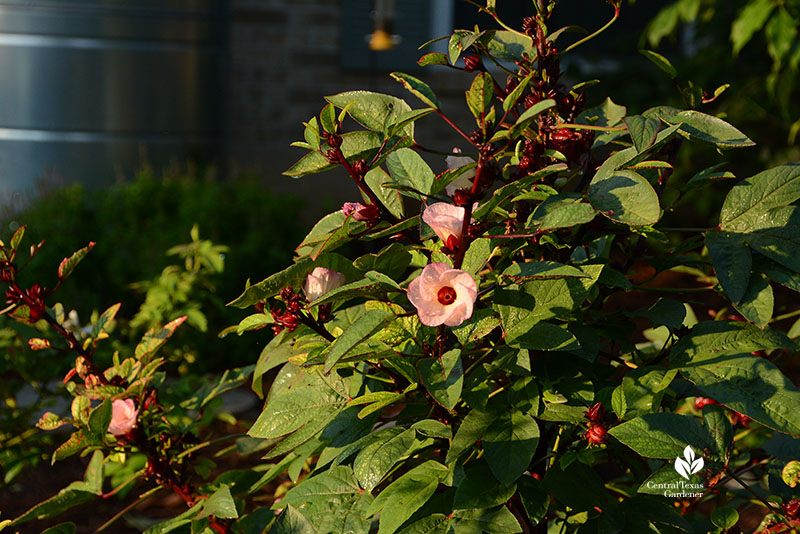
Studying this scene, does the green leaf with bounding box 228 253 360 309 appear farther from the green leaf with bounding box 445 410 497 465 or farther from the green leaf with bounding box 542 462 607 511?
the green leaf with bounding box 542 462 607 511

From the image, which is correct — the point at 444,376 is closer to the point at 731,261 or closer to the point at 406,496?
the point at 406,496

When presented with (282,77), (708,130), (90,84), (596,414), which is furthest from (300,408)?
(282,77)

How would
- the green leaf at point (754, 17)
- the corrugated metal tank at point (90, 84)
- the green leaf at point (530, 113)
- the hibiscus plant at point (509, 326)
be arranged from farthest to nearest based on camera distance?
the corrugated metal tank at point (90, 84) < the green leaf at point (754, 17) < the hibiscus plant at point (509, 326) < the green leaf at point (530, 113)

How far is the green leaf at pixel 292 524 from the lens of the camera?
2.92 ft

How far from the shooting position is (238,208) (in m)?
3.44

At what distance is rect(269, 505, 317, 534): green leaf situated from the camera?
0.89 m

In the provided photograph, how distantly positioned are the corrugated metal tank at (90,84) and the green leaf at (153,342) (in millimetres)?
3490

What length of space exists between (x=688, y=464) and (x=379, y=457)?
1.10 ft

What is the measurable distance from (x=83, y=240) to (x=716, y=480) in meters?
2.96

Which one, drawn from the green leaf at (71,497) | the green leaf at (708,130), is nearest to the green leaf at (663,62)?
the green leaf at (708,130)

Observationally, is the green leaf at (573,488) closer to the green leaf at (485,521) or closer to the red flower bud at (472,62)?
the green leaf at (485,521)

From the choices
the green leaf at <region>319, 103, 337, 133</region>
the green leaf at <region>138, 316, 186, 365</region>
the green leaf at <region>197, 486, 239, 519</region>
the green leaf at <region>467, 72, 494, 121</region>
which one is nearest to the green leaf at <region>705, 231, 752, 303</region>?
the green leaf at <region>467, 72, 494, 121</region>

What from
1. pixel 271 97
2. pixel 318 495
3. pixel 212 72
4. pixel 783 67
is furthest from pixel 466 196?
pixel 271 97

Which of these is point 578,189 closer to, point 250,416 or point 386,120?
point 386,120
